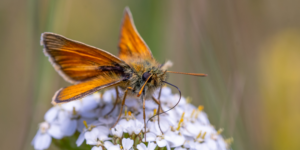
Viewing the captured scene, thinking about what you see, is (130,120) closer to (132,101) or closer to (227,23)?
(132,101)

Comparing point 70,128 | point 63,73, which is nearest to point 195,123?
point 70,128

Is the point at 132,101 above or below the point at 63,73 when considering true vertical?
below

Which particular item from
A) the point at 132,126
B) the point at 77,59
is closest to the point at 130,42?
the point at 77,59

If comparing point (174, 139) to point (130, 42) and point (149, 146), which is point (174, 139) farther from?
point (130, 42)

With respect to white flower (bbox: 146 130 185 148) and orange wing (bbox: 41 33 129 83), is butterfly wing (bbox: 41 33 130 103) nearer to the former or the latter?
orange wing (bbox: 41 33 129 83)

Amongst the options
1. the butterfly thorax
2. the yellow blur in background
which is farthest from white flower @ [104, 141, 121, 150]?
the yellow blur in background

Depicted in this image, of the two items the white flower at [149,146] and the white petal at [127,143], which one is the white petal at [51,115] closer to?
the white petal at [127,143]

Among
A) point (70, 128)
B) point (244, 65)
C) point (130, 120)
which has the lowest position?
point (70, 128)
